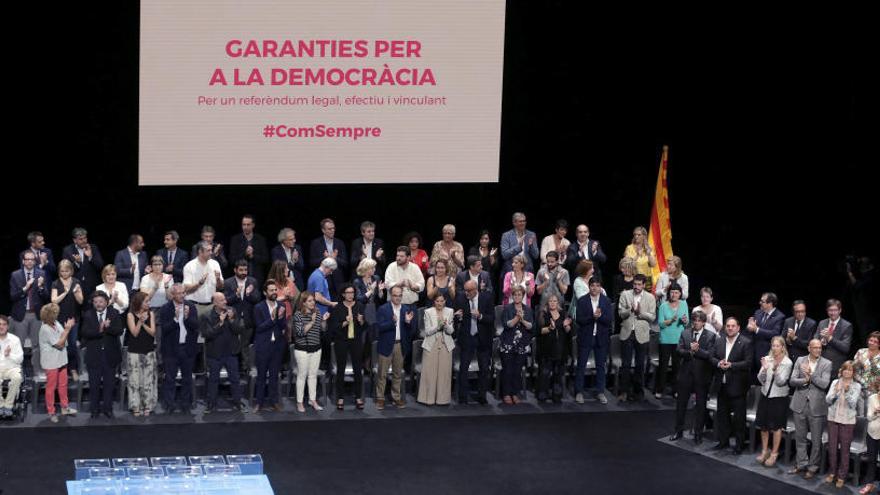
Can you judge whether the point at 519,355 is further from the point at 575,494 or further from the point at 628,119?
the point at 628,119

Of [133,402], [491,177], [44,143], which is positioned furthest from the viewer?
[491,177]

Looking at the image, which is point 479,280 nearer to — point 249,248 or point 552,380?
point 552,380

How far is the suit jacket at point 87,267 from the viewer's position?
16188 mm

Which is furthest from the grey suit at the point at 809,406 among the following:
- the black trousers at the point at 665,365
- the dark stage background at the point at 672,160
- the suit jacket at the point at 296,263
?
the suit jacket at the point at 296,263

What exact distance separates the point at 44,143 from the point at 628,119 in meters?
7.23

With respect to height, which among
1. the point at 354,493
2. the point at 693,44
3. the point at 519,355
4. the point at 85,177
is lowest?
the point at 354,493

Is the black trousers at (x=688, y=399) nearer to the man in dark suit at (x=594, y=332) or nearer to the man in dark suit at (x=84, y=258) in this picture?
the man in dark suit at (x=594, y=332)

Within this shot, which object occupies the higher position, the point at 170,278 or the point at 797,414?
the point at 170,278

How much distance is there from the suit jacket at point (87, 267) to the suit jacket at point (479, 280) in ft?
12.9

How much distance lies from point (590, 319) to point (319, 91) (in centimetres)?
412

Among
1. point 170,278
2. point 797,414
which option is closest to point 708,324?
point 797,414

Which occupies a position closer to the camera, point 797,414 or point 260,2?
point 797,414

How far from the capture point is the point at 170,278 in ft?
52.4

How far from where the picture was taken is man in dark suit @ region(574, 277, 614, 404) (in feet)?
53.9
